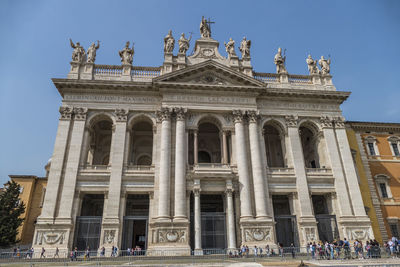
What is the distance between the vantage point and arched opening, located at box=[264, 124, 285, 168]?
98.1 feet

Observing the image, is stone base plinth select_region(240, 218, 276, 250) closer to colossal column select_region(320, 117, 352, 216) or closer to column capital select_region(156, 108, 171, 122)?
colossal column select_region(320, 117, 352, 216)

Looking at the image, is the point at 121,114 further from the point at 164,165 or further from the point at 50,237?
the point at 50,237

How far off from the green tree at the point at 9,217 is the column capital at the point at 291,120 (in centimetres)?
2935

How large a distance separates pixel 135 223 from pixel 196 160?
326 inches

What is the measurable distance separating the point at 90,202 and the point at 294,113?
2161 cm

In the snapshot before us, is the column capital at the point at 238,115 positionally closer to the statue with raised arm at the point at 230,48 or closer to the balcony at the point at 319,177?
the statue with raised arm at the point at 230,48

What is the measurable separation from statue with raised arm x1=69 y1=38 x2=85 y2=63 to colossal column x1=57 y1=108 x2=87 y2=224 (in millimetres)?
5529

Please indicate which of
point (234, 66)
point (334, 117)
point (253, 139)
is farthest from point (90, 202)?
point (334, 117)

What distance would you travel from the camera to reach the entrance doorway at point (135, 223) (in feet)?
76.5

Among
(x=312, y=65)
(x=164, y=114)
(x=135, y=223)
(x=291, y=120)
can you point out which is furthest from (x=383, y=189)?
(x=135, y=223)

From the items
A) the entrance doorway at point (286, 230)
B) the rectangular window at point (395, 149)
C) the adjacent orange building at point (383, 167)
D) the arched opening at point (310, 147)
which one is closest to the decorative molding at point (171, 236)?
the entrance doorway at point (286, 230)

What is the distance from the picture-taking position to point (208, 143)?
100 feet

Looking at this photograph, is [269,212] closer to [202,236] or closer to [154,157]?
[202,236]

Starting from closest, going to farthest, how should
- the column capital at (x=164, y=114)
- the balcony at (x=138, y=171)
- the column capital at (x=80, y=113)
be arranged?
the balcony at (x=138, y=171)
the column capital at (x=80, y=113)
the column capital at (x=164, y=114)
